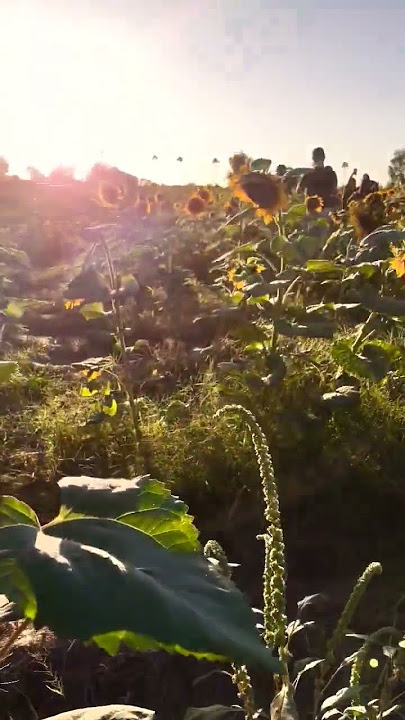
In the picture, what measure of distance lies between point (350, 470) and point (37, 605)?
199 centimetres

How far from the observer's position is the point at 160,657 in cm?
171

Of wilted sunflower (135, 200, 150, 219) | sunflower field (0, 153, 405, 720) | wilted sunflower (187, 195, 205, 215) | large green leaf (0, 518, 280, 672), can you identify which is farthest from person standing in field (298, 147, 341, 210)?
large green leaf (0, 518, 280, 672)

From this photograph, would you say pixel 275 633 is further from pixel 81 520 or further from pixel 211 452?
pixel 211 452

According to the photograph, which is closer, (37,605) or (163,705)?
(37,605)

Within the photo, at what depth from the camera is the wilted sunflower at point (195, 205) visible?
533cm

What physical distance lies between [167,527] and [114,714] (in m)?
0.30

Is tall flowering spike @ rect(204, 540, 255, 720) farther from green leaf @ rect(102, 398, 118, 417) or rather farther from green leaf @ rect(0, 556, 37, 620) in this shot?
green leaf @ rect(102, 398, 118, 417)

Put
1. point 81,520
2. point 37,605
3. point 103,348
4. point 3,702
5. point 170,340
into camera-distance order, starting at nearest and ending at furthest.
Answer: point 37,605 → point 81,520 → point 3,702 → point 170,340 → point 103,348

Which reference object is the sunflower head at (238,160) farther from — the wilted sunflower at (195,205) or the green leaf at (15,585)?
the green leaf at (15,585)

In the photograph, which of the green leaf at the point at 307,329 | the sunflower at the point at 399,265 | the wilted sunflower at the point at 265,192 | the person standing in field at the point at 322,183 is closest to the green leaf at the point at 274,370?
the green leaf at the point at 307,329

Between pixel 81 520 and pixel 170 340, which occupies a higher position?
pixel 81 520

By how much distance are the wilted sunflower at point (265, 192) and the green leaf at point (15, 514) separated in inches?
100

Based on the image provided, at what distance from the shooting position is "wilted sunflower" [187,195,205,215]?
17.5 ft

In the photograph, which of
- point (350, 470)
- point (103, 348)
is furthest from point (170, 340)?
point (350, 470)
